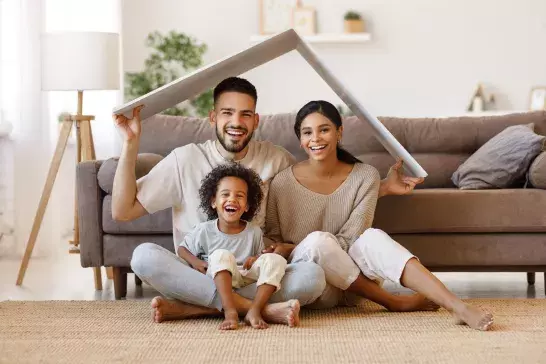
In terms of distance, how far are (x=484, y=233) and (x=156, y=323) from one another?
1.46 metres

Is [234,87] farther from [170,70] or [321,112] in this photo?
[170,70]

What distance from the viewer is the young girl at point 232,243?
2.96 metres

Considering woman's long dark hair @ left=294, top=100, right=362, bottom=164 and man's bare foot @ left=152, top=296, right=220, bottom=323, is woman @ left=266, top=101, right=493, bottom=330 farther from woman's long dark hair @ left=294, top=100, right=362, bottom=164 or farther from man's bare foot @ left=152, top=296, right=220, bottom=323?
man's bare foot @ left=152, top=296, right=220, bottom=323

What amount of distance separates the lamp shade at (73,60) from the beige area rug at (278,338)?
5.05 ft

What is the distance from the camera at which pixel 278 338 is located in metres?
2.72

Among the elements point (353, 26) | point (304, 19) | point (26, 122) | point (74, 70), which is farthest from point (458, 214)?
point (304, 19)

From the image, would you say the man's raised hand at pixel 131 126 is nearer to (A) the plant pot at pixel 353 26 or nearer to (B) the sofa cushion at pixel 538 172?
(B) the sofa cushion at pixel 538 172

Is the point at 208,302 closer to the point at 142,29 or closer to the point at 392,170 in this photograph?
the point at 392,170

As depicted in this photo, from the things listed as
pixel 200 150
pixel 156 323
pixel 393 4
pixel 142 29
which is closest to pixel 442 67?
pixel 393 4

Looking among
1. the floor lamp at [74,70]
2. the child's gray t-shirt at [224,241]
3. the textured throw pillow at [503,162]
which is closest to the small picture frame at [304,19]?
the floor lamp at [74,70]

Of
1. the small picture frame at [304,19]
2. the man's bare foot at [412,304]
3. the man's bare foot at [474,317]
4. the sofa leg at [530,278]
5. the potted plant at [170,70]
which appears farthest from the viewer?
the small picture frame at [304,19]

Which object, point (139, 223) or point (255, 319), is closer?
point (255, 319)

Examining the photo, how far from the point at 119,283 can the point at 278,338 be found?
51.2 inches

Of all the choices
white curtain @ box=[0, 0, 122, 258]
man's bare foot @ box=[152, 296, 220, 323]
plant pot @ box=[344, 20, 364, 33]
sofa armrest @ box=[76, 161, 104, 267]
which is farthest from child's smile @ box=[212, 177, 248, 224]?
plant pot @ box=[344, 20, 364, 33]
